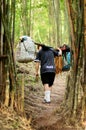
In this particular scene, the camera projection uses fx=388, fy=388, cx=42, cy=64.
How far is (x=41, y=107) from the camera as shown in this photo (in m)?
7.50

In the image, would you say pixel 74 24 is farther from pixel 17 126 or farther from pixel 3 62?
pixel 17 126

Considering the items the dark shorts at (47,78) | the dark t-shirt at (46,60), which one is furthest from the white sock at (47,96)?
the dark t-shirt at (46,60)

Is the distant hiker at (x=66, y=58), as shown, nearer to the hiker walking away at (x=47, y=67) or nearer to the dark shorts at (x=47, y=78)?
the hiker walking away at (x=47, y=67)

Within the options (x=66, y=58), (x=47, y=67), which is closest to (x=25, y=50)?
(x=47, y=67)

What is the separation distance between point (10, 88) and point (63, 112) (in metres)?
1.00

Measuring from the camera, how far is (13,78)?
6.29 metres

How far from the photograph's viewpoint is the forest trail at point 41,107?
20.4 ft

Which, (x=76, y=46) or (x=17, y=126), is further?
(x=76, y=46)

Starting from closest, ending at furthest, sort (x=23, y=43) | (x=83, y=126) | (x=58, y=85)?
(x=83, y=126), (x=23, y=43), (x=58, y=85)

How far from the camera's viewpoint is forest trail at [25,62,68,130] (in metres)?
6.21

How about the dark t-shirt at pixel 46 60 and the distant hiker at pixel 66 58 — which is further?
the distant hiker at pixel 66 58

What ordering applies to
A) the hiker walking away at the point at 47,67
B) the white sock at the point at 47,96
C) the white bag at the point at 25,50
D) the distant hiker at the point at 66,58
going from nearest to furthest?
the white bag at the point at 25,50 < the white sock at the point at 47,96 < the hiker walking away at the point at 47,67 < the distant hiker at the point at 66,58

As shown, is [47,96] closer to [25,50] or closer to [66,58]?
[25,50]

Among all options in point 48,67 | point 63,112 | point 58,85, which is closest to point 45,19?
point 58,85
